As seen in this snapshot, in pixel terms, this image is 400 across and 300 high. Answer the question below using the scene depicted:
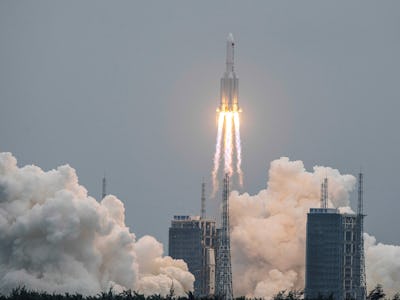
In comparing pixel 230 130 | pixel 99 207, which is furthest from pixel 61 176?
pixel 230 130

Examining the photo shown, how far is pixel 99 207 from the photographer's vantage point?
181m

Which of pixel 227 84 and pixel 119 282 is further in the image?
pixel 227 84

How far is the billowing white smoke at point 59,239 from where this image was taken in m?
176

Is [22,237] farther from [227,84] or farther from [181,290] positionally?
[227,84]

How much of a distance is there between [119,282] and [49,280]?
7.10 m

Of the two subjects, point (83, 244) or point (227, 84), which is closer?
point (83, 244)

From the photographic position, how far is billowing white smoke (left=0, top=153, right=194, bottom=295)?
578ft

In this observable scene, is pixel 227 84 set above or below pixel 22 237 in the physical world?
above

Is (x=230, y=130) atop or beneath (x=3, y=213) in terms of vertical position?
atop

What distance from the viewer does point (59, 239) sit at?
177125 millimetres

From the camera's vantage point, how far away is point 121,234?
18225 cm

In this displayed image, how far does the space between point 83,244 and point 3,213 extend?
294 inches

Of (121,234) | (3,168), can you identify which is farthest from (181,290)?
(3,168)

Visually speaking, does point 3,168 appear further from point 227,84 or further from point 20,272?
point 227,84
